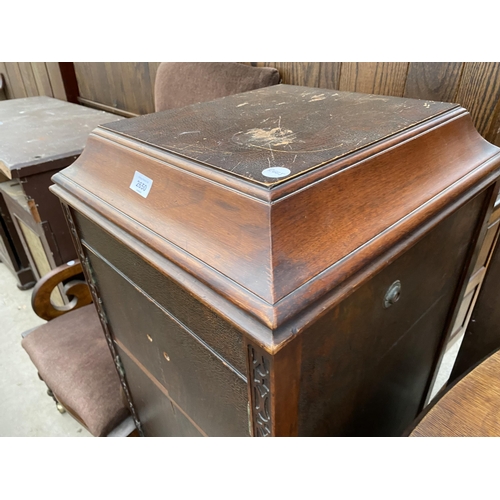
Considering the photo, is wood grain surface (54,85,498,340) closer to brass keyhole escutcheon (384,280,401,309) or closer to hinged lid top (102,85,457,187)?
hinged lid top (102,85,457,187)

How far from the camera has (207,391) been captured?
2.17ft

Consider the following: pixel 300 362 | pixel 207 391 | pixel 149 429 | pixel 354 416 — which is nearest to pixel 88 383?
pixel 149 429

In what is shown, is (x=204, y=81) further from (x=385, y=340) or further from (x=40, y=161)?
(x=385, y=340)

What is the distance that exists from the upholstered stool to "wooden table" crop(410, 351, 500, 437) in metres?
0.93

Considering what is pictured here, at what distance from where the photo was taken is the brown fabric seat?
122 centimetres

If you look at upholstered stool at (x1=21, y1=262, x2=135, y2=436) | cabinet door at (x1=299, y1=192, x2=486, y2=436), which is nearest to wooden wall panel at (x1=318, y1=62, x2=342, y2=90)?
cabinet door at (x1=299, y1=192, x2=486, y2=436)

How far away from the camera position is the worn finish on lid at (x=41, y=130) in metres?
1.33

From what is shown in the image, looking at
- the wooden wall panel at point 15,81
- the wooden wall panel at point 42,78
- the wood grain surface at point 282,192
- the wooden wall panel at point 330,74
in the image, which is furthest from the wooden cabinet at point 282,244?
the wooden wall panel at point 15,81

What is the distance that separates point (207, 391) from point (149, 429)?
0.62 metres

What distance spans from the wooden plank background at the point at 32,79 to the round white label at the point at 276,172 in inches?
93.5

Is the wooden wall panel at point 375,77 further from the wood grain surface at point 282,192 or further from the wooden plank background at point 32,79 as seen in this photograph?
the wooden plank background at point 32,79

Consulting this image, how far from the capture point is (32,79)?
2.74 metres

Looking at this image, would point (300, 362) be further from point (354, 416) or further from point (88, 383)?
point (88, 383)

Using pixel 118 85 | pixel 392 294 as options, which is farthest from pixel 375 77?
pixel 118 85
